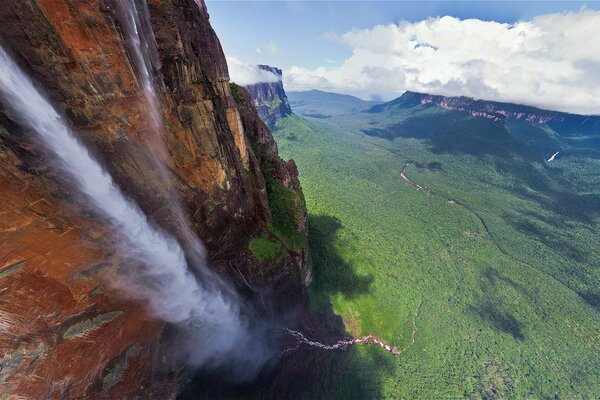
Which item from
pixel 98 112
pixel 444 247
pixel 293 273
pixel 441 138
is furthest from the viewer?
pixel 441 138

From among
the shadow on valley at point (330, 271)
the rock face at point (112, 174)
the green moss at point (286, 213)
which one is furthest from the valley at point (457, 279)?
the rock face at point (112, 174)

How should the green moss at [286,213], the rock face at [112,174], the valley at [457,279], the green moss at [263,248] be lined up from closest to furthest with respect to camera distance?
the rock face at [112,174] → the green moss at [263,248] → the green moss at [286,213] → the valley at [457,279]

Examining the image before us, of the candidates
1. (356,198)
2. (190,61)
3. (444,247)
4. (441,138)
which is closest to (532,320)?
(444,247)

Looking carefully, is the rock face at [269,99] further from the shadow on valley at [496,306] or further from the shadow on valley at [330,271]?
the shadow on valley at [496,306]

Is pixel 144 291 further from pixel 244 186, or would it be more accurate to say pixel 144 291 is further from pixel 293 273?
pixel 293 273

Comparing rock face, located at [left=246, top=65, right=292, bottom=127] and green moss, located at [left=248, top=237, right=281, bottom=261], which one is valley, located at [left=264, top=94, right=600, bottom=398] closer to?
green moss, located at [left=248, top=237, right=281, bottom=261]

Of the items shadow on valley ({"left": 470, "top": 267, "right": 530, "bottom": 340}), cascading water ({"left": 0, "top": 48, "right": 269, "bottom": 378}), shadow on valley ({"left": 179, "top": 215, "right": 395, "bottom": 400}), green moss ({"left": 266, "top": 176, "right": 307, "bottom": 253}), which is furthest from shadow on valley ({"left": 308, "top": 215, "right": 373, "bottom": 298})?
shadow on valley ({"left": 470, "top": 267, "right": 530, "bottom": 340})

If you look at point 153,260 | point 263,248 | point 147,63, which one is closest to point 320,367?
point 263,248
